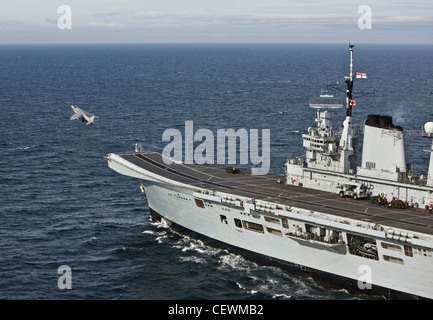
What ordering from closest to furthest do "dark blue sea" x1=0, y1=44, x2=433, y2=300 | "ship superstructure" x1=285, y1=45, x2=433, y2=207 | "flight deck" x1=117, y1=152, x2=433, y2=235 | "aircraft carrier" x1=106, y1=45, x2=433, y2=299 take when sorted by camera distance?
"aircraft carrier" x1=106, y1=45, x2=433, y2=299 < "flight deck" x1=117, y1=152, x2=433, y2=235 < "dark blue sea" x1=0, y1=44, x2=433, y2=300 < "ship superstructure" x1=285, y1=45, x2=433, y2=207

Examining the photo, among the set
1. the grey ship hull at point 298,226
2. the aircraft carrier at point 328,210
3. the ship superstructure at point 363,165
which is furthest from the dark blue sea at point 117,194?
the ship superstructure at point 363,165

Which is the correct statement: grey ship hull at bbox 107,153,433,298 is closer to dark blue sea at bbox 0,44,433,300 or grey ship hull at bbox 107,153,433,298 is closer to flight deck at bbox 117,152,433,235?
flight deck at bbox 117,152,433,235

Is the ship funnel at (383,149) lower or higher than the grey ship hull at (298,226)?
higher

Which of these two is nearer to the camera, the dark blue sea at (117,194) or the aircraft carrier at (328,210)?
the aircraft carrier at (328,210)

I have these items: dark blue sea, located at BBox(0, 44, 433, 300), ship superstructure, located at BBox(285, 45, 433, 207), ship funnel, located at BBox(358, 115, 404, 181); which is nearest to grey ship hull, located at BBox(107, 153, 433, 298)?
ship superstructure, located at BBox(285, 45, 433, 207)

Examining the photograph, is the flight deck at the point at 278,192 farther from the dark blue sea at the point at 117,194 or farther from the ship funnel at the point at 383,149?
the dark blue sea at the point at 117,194

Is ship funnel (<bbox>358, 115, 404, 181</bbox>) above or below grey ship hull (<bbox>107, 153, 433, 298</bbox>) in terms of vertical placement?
above
